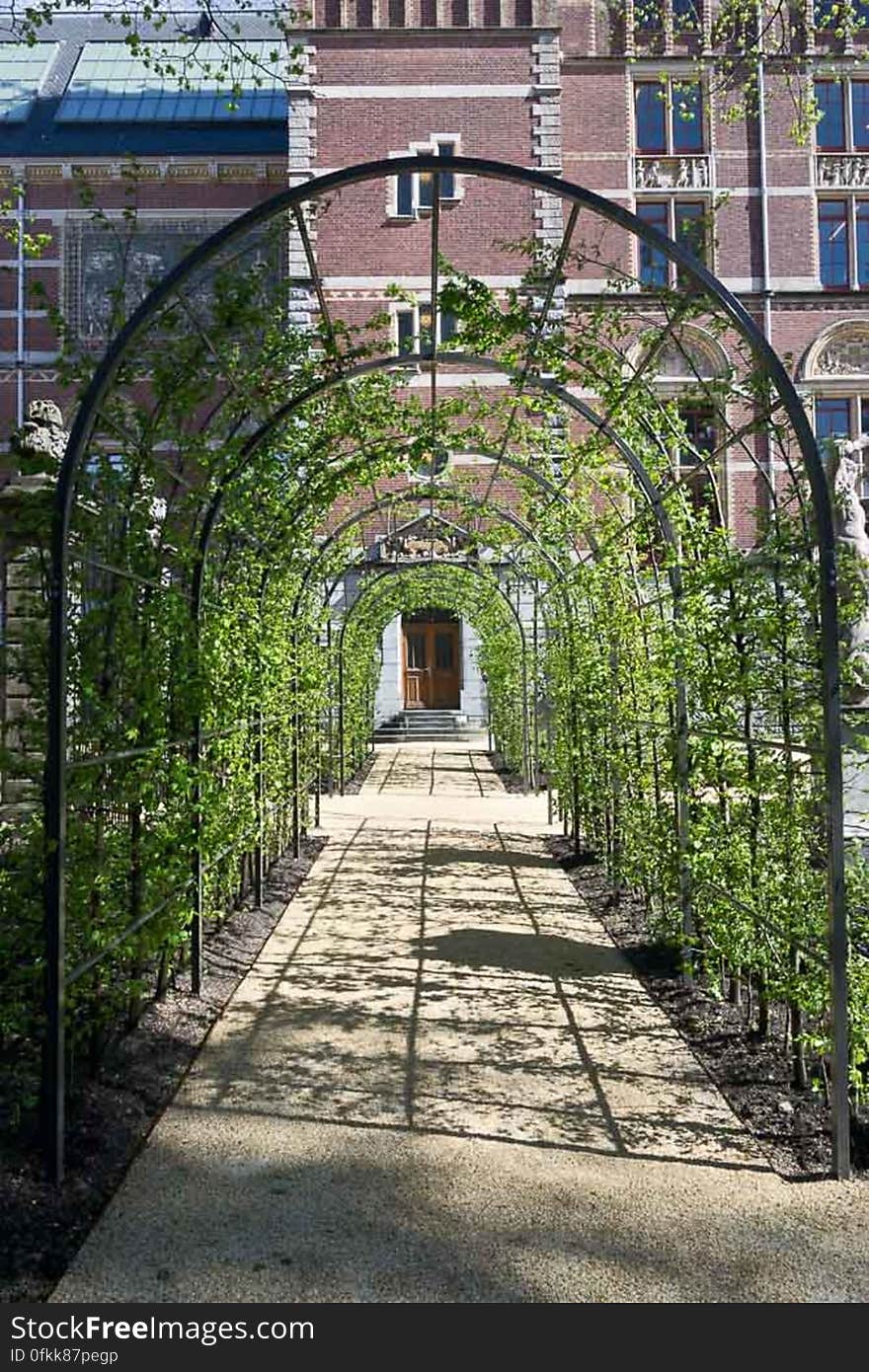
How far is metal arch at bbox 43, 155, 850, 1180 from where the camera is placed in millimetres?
3594

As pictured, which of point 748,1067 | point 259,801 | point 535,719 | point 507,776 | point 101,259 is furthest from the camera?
point 101,259

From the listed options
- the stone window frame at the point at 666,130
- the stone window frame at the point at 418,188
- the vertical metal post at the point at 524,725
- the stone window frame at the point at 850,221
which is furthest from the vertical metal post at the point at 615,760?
the stone window frame at the point at 666,130

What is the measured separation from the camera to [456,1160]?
3.77 m

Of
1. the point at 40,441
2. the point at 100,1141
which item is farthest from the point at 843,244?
the point at 100,1141

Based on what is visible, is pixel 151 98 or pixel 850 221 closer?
pixel 850 221

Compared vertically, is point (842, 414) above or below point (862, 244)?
below

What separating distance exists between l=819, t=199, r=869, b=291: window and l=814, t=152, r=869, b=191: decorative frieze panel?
1.27ft

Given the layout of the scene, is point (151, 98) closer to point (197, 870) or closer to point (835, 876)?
point (197, 870)

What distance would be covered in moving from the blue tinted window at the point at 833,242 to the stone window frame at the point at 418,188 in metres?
8.07

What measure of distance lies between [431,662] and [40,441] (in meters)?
23.1

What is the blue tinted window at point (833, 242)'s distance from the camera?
24500 mm

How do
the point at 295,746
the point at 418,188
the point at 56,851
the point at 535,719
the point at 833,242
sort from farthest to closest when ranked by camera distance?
the point at 833,242
the point at 418,188
the point at 535,719
the point at 295,746
the point at 56,851

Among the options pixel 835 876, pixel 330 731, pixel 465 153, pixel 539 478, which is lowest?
pixel 835 876

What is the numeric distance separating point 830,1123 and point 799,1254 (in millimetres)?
874
